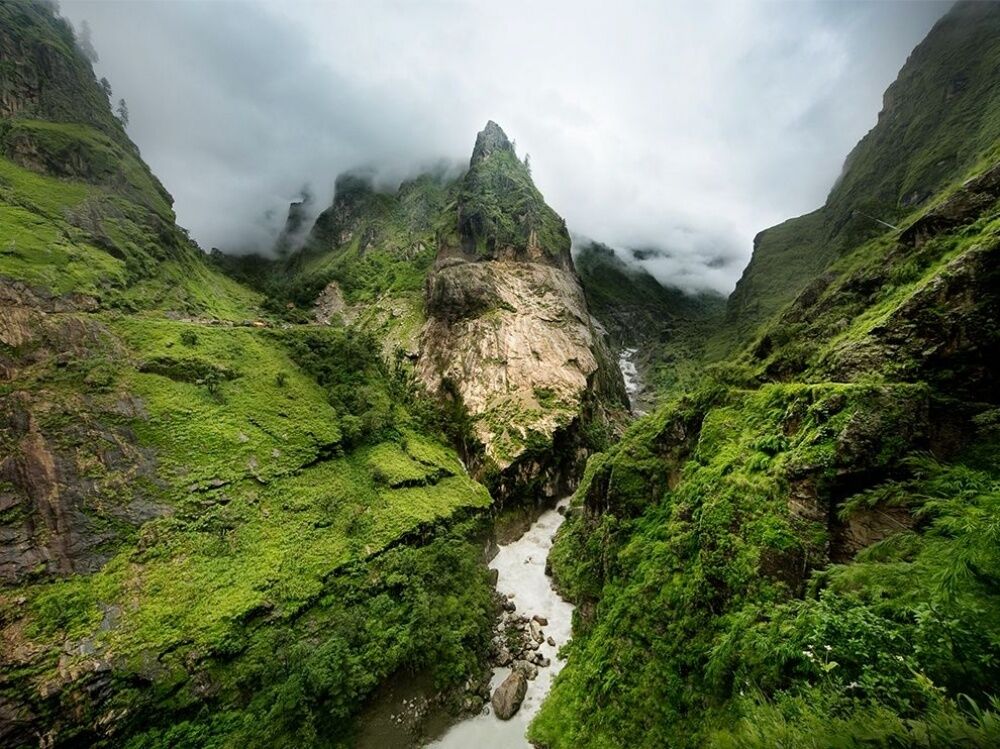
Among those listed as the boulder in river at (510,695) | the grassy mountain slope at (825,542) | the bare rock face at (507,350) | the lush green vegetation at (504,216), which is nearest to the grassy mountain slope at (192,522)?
the boulder in river at (510,695)

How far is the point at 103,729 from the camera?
17.4m

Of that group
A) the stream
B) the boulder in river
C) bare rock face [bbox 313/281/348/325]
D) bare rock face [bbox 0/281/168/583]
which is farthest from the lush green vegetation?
the boulder in river

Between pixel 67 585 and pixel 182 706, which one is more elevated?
pixel 67 585

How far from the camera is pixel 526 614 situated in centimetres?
2895

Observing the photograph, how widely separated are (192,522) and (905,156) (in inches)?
4603

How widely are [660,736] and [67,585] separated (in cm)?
2775

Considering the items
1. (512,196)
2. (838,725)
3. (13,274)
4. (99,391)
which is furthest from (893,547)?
(512,196)

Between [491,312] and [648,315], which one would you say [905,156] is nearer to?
[648,315]

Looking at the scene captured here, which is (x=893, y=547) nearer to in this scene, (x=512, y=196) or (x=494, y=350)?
(x=494, y=350)

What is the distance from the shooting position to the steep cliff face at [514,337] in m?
47.0

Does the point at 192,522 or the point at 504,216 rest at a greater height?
the point at 504,216

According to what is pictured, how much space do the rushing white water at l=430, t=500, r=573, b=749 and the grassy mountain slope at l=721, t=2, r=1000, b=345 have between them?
59.2m

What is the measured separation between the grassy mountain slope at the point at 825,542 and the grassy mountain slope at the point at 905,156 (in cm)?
5233

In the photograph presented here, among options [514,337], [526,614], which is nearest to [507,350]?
[514,337]
